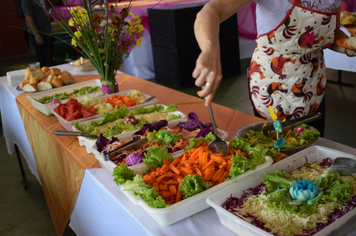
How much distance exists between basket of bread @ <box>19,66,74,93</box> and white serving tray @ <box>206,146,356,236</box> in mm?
1712

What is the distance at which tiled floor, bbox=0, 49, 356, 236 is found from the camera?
2.29m

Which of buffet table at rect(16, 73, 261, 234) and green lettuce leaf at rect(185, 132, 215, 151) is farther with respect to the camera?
buffet table at rect(16, 73, 261, 234)

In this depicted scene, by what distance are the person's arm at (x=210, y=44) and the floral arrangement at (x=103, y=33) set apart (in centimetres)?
73

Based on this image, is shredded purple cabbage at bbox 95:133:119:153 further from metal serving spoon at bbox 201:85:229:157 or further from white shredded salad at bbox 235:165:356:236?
white shredded salad at bbox 235:165:356:236

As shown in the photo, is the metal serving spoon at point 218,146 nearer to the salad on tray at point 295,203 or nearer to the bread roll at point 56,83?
the salad on tray at point 295,203

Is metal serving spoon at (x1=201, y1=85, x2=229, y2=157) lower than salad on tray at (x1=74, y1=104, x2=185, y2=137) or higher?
higher

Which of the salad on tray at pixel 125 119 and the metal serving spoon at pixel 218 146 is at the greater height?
the metal serving spoon at pixel 218 146

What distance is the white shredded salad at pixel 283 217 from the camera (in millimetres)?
747

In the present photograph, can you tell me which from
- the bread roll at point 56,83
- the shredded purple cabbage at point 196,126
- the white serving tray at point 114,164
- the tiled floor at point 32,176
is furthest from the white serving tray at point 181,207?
the bread roll at point 56,83

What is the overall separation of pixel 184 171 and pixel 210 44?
0.35 m

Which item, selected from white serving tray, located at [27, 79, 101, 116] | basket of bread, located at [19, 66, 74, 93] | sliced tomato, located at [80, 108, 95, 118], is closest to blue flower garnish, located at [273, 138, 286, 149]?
sliced tomato, located at [80, 108, 95, 118]

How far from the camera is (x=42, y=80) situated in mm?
2396

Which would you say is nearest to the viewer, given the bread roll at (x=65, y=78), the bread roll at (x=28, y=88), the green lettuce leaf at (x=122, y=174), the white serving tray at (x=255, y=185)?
the white serving tray at (x=255, y=185)

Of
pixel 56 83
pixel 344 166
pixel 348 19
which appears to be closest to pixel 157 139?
pixel 344 166
